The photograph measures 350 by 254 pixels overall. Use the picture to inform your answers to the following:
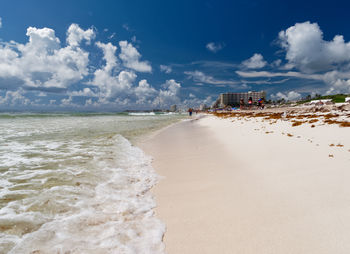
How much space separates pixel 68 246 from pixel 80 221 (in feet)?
1.68

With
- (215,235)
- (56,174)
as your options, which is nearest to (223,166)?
(215,235)

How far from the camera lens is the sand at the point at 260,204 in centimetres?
193

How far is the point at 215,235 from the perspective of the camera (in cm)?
210

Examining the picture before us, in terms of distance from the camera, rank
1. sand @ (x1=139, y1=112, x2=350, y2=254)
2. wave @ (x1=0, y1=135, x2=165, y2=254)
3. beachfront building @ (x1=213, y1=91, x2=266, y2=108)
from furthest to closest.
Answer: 1. beachfront building @ (x1=213, y1=91, x2=266, y2=108)
2. wave @ (x1=0, y1=135, x2=165, y2=254)
3. sand @ (x1=139, y1=112, x2=350, y2=254)

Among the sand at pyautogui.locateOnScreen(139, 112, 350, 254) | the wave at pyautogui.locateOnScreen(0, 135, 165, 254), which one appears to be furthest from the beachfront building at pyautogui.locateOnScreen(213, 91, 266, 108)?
the wave at pyautogui.locateOnScreen(0, 135, 165, 254)

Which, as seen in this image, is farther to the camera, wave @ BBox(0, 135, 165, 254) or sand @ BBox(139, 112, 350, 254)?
wave @ BBox(0, 135, 165, 254)

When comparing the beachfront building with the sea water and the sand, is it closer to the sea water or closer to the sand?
the sand

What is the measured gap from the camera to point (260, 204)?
268 centimetres

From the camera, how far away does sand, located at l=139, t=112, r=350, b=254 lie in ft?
6.32

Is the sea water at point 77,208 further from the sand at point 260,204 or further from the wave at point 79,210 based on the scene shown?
the sand at point 260,204

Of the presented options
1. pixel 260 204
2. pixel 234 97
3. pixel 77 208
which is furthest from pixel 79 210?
pixel 234 97

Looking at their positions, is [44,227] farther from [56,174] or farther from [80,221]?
[56,174]

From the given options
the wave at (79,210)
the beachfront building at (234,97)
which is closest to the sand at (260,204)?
the wave at (79,210)

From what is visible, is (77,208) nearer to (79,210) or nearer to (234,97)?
(79,210)
